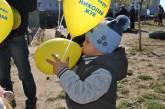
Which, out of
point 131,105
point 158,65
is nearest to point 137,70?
point 158,65

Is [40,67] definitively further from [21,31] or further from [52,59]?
[21,31]

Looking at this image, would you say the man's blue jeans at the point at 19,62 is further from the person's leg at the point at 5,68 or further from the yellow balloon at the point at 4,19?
the yellow balloon at the point at 4,19

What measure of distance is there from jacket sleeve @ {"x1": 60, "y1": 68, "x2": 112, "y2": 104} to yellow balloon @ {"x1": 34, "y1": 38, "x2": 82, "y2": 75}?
12 cm

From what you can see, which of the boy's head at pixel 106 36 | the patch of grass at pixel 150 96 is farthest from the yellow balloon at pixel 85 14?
the patch of grass at pixel 150 96

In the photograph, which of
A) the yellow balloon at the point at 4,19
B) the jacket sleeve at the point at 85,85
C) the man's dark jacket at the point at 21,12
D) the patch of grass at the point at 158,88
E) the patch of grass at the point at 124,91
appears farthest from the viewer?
the patch of grass at the point at 158,88

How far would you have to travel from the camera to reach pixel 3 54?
5.28m

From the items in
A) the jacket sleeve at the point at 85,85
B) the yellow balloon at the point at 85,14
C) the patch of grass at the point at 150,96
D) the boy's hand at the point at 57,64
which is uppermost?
the yellow balloon at the point at 85,14

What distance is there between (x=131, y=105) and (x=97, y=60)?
9.47 feet

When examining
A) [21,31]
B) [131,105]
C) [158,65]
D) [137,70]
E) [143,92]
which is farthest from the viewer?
[158,65]

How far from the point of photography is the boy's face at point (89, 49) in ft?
10.3

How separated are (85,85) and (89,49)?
10.7 inches

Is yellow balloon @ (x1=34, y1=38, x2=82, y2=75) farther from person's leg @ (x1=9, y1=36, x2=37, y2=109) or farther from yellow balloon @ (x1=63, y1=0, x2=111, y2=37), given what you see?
person's leg @ (x1=9, y1=36, x2=37, y2=109)

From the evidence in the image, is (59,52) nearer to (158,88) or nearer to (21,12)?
(21,12)

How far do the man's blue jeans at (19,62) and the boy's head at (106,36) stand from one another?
7.19ft
